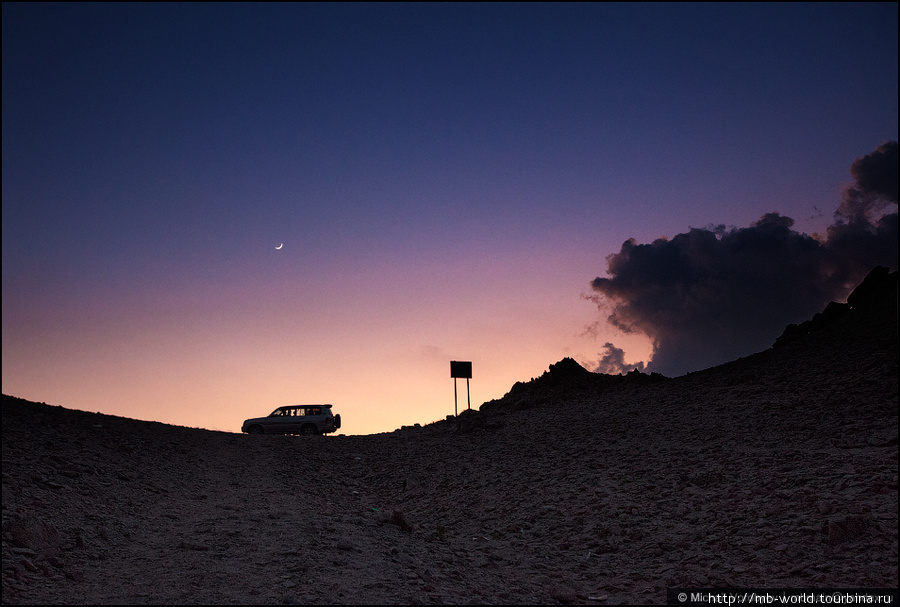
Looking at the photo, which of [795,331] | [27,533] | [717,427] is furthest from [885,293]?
[27,533]

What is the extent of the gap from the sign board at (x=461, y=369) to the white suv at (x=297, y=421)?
7.08m

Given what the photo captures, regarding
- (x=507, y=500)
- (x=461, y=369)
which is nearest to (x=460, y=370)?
(x=461, y=369)

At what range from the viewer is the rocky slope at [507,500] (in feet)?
28.3

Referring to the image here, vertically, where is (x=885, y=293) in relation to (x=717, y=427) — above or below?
above

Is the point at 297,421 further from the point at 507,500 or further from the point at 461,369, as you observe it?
the point at 507,500

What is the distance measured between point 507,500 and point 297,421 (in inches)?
785

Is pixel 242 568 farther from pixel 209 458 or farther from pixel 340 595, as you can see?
pixel 209 458

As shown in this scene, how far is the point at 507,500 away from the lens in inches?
562

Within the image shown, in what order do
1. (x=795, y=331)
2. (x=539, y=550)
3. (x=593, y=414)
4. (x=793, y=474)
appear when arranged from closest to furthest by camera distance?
(x=539, y=550) < (x=793, y=474) < (x=593, y=414) < (x=795, y=331)

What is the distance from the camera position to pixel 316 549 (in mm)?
9594

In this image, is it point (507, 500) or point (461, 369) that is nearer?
point (507, 500)

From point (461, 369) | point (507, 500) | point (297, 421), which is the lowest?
point (507, 500)

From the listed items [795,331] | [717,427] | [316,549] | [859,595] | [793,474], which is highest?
[795,331]

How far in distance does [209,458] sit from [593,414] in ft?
48.3
